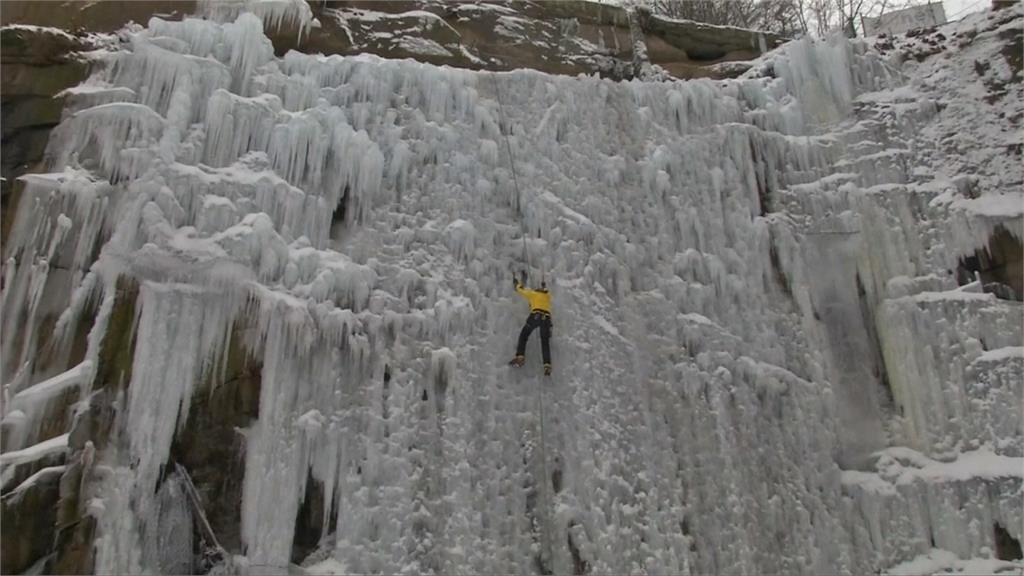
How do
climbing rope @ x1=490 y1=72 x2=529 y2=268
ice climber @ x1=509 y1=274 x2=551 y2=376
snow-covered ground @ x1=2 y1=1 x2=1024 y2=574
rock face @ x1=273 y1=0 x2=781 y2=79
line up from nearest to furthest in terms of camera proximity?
1. snow-covered ground @ x1=2 y1=1 x2=1024 y2=574
2. ice climber @ x1=509 y1=274 x2=551 y2=376
3. climbing rope @ x1=490 y1=72 x2=529 y2=268
4. rock face @ x1=273 y1=0 x2=781 y2=79

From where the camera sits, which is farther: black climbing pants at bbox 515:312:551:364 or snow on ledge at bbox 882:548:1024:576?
black climbing pants at bbox 515:312:551:364

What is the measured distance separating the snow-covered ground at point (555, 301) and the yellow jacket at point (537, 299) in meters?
0.17

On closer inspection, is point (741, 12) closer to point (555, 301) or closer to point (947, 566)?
point (555, 301)

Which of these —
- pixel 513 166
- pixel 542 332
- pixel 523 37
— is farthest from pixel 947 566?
pixel 523 37

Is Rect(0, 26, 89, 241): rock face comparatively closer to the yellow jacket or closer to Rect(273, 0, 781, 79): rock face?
Rect(273, 0, 781, 79): rock face

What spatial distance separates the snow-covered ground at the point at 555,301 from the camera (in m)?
5.96

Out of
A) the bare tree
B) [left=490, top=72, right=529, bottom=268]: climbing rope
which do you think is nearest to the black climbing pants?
[left=490, top=72, right=529, bottom=268]: climbing rope

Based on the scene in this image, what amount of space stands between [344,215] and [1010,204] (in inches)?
244

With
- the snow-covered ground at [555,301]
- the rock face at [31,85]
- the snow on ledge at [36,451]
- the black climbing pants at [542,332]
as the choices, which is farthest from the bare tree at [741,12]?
the snow on ledge at [36,451]

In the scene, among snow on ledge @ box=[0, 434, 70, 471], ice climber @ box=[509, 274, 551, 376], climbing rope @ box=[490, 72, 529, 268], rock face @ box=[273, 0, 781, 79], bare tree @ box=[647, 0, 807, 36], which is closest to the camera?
snow on ledge @ box=[0, 434, 70, 471]

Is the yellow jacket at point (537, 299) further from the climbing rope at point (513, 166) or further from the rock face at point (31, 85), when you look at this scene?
the rock face at point (31, 85)

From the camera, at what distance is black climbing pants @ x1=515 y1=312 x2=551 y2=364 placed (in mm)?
6664

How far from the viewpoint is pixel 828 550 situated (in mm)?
6672

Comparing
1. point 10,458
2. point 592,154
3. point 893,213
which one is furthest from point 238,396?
point 893,213
